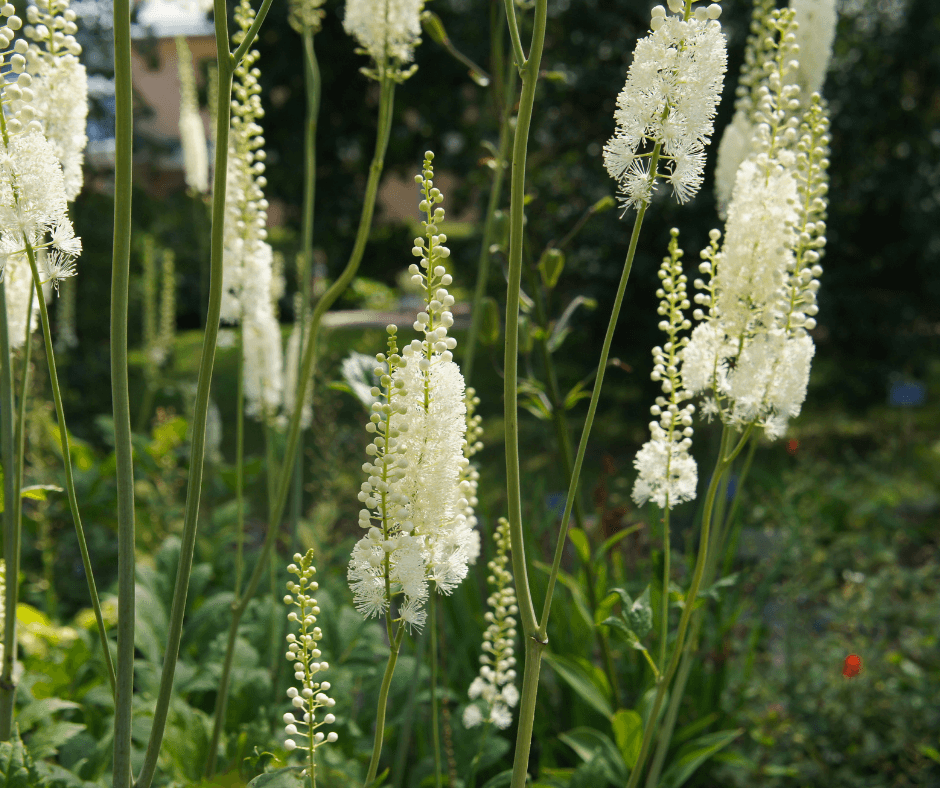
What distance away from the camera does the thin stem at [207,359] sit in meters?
1.06

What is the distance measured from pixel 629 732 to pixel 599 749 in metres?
0.10

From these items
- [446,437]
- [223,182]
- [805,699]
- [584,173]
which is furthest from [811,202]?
[584,173]

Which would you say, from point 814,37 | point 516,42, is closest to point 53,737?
point 516,42

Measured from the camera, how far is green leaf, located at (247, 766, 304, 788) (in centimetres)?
122

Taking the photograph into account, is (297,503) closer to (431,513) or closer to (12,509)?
Result: (12,509)

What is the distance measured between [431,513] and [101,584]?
3.50 m

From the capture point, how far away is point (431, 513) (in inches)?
42.7

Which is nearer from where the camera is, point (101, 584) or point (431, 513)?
point (431, 513)

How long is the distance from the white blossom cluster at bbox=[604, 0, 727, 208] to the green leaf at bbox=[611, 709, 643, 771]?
1576 mm

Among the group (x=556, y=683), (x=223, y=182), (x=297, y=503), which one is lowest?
(x=556, y=683)

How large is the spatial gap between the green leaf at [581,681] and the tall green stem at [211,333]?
1287 millimetres

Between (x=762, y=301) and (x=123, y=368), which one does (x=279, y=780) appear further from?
(x=762, y=301)

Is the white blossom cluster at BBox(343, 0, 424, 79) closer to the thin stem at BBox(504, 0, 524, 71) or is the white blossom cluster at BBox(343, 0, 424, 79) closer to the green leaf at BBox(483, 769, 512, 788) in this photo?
the thin stem at BBox(504, 0, 524, 71)

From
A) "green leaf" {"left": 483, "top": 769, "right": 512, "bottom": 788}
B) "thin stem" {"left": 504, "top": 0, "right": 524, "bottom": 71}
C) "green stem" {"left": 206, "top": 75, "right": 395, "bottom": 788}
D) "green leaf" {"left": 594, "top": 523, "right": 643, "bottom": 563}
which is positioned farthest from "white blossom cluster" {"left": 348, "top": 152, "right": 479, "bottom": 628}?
"green leaf" {"left": 594, "top": 523, "right": 643, "bottom": 563}
